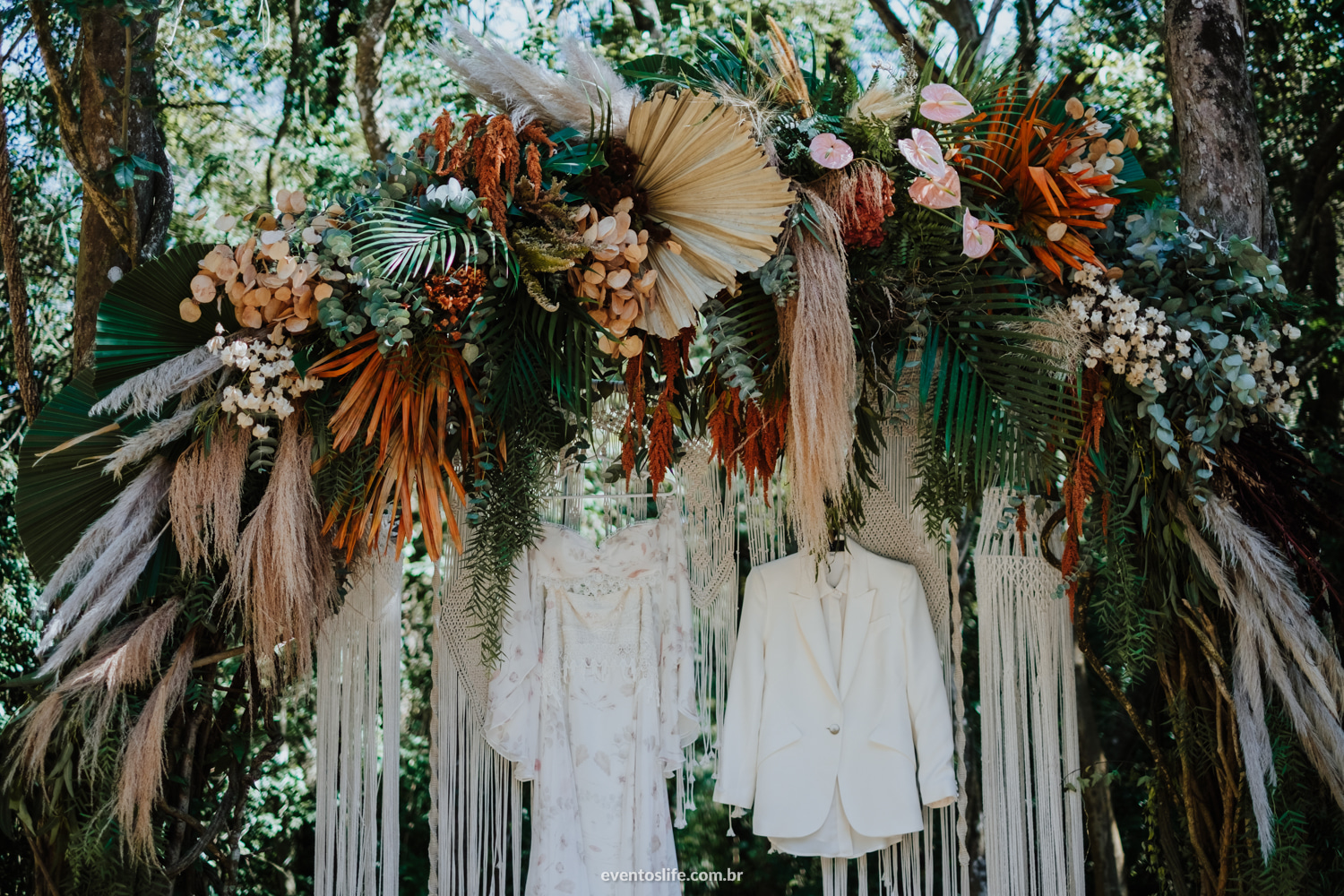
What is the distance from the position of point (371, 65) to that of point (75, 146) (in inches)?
84.4

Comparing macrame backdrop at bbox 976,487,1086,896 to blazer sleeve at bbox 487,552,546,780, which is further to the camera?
blazer sleeve at bbox 487,552,546,780

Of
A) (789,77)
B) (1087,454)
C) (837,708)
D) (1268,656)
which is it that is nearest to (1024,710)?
(837,708)

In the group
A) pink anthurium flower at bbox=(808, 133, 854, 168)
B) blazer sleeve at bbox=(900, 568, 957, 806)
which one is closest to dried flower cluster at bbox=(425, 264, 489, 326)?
pink anthurium flower at bbox=(808, 133, 854, 168)

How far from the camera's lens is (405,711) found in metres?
4.76

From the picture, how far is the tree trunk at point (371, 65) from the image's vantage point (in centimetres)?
451

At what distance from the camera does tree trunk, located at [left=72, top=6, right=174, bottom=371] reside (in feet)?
8.52

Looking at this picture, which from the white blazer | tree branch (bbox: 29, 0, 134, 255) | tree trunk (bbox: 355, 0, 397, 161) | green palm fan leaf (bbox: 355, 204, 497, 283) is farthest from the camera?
tree trunk (bbox: 355, 0, 397, 161)

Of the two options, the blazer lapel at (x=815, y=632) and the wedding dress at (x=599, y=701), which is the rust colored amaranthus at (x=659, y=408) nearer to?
the wedding dress at (x=599, y=701)

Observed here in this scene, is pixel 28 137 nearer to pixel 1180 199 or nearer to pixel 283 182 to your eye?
pixel 283 182

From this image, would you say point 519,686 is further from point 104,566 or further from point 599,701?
point 104,566

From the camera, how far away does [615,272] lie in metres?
1.98

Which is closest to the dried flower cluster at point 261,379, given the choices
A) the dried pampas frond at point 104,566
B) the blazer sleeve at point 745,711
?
the dried pampas frond at point 104,566

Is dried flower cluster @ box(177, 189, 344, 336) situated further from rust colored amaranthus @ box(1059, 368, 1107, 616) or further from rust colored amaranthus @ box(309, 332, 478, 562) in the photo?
rust colored amaranthus @ box(1059, 368, 1107, 616)

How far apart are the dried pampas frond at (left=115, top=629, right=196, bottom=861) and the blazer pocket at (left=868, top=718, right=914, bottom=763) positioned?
1.54m
